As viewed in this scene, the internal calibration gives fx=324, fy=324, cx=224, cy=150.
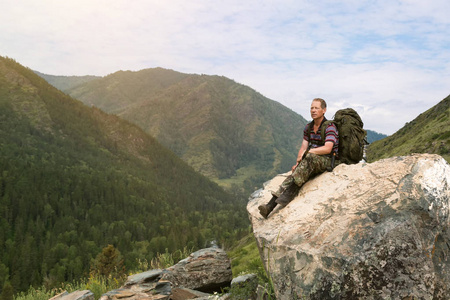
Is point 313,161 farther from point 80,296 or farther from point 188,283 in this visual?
point 80,296

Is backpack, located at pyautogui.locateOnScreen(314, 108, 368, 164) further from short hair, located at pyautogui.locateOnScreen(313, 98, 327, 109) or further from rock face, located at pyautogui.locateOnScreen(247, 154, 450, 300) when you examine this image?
rock face, located at pyautogui.locateOnScreen(247, 154, 450, 300)

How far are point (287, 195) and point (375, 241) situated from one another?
3.06 m

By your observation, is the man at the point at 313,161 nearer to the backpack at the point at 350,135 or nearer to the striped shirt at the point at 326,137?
the striped shirt at the point at 326,137

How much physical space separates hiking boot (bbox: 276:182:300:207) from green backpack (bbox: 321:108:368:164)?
1648 millimetres

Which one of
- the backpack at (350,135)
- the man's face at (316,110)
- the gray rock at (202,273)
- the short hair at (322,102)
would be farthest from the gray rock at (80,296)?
the short hair at (322,102)

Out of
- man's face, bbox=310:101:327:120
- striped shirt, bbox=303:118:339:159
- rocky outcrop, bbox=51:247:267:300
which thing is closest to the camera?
striped shirt, bbox=303:118:339:159

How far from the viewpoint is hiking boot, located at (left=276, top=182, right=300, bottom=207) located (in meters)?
9.02

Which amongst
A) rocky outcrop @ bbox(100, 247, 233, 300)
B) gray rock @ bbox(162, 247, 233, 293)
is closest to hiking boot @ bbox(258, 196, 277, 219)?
rocky outcrop @ bbox(100, 247, 233, 300)

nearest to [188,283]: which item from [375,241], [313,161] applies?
[313,161]

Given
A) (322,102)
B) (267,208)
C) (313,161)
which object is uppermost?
(322,102)

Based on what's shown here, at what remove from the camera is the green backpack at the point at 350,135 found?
9.05 metres

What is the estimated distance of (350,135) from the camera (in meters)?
9.03

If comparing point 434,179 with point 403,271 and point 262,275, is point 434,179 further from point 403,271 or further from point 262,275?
point 262,275

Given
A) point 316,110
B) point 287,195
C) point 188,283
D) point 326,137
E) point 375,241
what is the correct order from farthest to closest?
1. point 188,283
2. point 316,110
3. point 287,195
4. point 326,137
5. point 375,241
